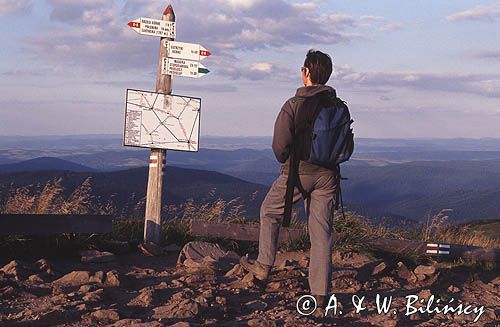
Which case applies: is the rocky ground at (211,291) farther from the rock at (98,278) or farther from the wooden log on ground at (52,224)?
the wooden log on ground at (52,224)

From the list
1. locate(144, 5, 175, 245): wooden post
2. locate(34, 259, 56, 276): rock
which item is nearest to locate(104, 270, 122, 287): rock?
locate(34, 259, 56, 276): rock

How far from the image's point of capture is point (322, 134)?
6473 mm

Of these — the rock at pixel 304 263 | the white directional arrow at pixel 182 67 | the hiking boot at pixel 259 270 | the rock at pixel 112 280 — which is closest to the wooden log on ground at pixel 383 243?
the rock at pixel 304 263

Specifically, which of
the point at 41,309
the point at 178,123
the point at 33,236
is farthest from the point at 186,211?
the point at 41,309

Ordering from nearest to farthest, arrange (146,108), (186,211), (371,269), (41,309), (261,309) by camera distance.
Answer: (41,309), (261,309), (371,269), (146,108), (186,211)

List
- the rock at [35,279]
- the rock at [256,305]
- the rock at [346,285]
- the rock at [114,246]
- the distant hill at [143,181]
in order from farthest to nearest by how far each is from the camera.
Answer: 1. the distant hill at [143,181]
2. the rock at [114,246]
3. the rock at [346,285]
4. the rock at [35,279]
5. the rock at [256,305]

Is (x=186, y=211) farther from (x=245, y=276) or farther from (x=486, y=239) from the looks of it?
(x=486, y=239)

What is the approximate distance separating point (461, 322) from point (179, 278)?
280 centimetres

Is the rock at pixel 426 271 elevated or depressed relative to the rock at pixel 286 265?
depressed

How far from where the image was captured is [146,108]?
961cm

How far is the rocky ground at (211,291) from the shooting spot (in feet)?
20.1

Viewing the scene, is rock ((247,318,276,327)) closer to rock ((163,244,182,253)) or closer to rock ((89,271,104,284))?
rock ((89,271,104,284))

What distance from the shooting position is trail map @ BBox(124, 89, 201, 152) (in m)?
9.55

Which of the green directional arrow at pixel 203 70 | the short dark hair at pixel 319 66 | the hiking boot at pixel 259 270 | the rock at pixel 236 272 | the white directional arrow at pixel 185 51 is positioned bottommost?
the rock at pixel 236 272
